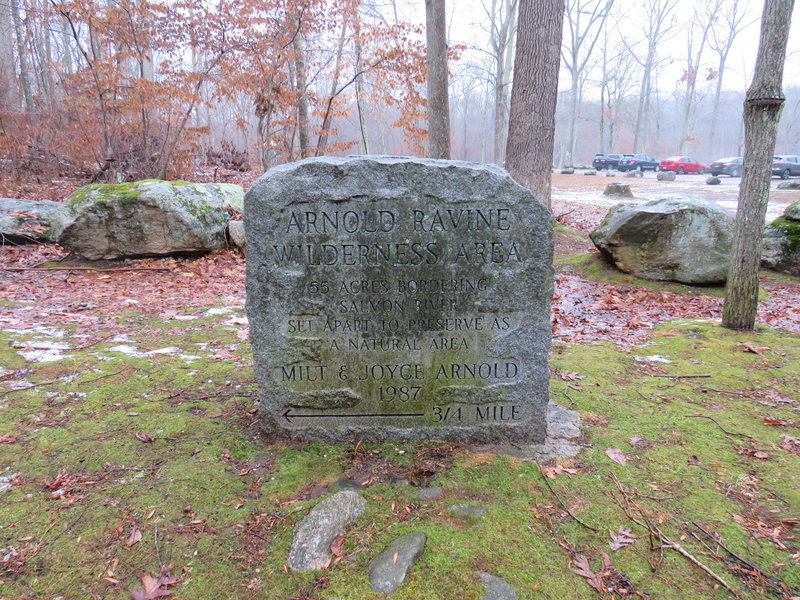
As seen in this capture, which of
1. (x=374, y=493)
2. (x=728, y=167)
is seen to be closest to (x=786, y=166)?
(x=728, y=167)

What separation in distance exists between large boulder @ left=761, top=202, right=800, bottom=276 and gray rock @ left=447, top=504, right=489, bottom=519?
27.6ft

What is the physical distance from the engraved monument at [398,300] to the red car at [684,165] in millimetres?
43352

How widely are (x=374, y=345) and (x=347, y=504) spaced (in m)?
1.03

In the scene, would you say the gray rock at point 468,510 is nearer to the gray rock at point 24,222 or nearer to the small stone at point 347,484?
the small stone at point 347,484

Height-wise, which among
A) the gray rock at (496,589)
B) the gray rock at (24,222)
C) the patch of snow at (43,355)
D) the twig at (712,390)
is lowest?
the gray rock at (496,589)

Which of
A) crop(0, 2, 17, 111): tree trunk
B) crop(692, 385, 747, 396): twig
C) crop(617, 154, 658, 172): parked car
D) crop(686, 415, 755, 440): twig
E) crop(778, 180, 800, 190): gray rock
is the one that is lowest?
crop(686, 415, 755, 440): twig

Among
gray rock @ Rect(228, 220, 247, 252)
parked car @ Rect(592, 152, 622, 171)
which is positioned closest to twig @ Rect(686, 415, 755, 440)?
gray rock @ Rect(228, 220, 247, 252)

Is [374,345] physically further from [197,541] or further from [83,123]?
[83,123]

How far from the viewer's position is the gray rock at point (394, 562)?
7.39ft

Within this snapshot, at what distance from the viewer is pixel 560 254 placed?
10.5m

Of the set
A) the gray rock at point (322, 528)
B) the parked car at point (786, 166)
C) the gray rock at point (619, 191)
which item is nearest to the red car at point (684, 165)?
the parked car at point (786, 166)

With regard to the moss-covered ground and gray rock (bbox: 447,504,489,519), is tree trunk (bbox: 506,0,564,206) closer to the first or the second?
the moss-covered ground

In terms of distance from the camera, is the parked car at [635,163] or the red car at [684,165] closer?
the red car at [684,165]

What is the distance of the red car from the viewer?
39.1 metres
